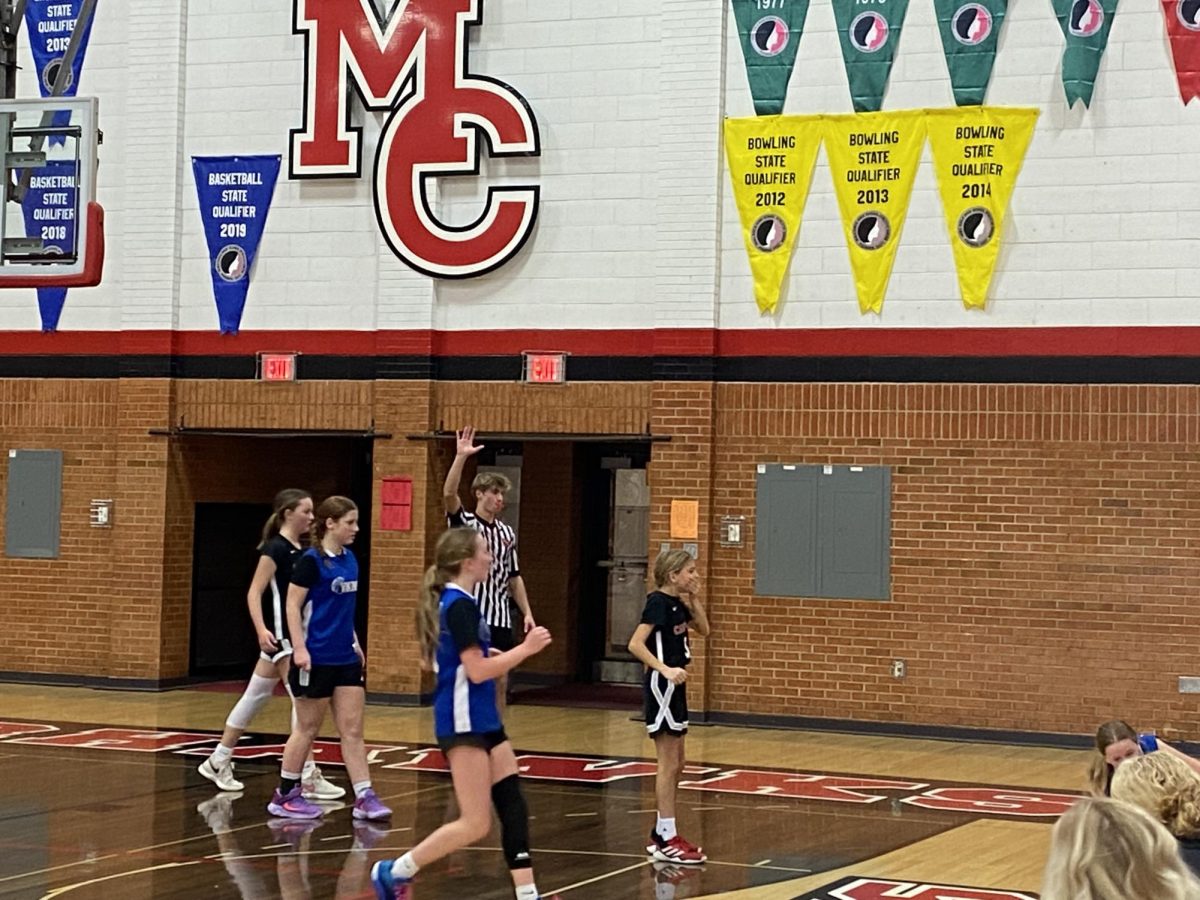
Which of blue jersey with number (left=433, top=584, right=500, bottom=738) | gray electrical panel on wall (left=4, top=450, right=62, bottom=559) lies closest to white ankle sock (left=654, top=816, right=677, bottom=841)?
blue jersey with number (left=433, top=584, right=500, bottom=738)

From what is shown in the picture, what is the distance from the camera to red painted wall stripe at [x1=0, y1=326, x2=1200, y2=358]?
1708 centimetres

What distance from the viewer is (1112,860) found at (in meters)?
3.61

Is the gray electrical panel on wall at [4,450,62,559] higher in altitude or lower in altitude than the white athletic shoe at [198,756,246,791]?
higher

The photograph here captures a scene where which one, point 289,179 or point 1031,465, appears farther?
point 289,179

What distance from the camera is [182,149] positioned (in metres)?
20.7

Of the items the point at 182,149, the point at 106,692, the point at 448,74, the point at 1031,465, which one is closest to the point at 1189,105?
the point at 1031,465

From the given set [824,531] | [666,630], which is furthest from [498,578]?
[824,531]

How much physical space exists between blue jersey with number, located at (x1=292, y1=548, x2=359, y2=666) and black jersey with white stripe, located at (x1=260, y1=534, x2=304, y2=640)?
0.30 metres

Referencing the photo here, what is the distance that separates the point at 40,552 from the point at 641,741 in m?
8.31

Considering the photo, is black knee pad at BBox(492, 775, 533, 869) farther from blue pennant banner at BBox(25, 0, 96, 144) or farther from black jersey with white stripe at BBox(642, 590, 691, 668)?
blue pennant banner at BBox(25, 0, 96, 144)

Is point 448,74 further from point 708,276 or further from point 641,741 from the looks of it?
point 641,741

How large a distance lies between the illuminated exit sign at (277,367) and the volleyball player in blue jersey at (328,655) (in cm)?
834

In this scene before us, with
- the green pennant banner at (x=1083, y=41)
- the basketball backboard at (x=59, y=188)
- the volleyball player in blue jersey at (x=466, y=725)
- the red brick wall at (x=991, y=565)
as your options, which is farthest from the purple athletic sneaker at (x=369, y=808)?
the green pennant banner at (x=1083, y=41)

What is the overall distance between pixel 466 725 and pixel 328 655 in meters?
3.74
